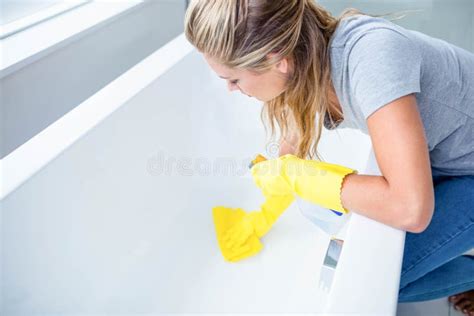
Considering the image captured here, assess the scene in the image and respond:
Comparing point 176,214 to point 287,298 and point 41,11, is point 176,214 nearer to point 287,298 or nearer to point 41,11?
point 287,298

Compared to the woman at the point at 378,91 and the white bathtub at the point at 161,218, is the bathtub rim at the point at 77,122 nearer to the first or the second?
the white bathtub at the point at 161,218

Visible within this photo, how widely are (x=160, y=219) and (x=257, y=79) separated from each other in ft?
2.11

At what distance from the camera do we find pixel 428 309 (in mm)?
1294

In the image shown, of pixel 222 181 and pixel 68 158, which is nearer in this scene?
pixel 68 158

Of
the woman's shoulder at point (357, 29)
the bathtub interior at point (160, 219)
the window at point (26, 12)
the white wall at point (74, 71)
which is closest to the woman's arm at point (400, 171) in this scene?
the woman's shoulder at point (357, 29)

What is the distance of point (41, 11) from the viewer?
1667 millimetres

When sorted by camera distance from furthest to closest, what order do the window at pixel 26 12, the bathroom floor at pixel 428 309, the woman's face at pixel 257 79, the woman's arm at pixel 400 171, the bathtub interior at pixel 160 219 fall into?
the window at pixel 26 12, the bathroom floor at pixel 428 309, the bathtub interior at pixel 160 219, the woman's face at pixel 257 79, the woman's arm at pixel 400 171

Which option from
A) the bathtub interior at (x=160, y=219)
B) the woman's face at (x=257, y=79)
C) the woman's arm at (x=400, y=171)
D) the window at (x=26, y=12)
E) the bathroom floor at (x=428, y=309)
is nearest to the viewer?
the woman's arm at (x=400, y=171)

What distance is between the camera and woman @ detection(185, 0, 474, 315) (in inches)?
28.6

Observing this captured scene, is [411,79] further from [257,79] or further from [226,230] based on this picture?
[226,230]

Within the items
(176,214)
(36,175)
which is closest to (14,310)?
(36,175)

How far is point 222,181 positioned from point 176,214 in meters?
0.23

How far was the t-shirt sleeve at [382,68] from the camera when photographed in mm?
717

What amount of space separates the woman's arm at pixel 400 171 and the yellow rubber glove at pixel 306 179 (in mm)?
66
